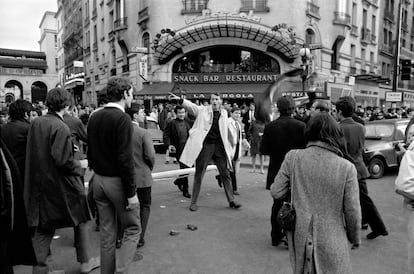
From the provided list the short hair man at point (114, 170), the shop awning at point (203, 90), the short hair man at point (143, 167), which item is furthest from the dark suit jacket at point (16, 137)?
the shop awning at point (203, 90)

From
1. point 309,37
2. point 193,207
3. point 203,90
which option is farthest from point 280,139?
point 309,37

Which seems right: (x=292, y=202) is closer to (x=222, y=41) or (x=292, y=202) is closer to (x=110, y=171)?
(x=110, y=171)

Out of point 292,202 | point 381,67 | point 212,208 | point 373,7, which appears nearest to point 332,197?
point 292,202

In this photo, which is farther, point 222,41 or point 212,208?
point 222,41

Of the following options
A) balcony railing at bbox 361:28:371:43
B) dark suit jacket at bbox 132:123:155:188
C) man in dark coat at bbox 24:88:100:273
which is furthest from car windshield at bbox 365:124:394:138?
balcony railing at bbox 361:28:371:43

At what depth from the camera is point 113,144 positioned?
10.1 feet

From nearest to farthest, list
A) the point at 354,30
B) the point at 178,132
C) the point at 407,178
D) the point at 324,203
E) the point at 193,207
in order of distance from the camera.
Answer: the point at 324,203, the point at 407,178, the point at 193,207, the point at 178,132, the point at 354,30

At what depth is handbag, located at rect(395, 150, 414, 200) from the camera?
2.70 metres

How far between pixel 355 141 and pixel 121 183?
3179 mm

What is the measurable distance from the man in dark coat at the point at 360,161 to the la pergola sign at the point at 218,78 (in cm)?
1877

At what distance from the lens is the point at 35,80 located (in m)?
69.2

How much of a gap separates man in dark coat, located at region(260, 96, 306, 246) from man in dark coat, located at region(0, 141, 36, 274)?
309 centimetres

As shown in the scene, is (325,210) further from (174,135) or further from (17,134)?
(174,135)

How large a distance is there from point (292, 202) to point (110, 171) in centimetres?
159
